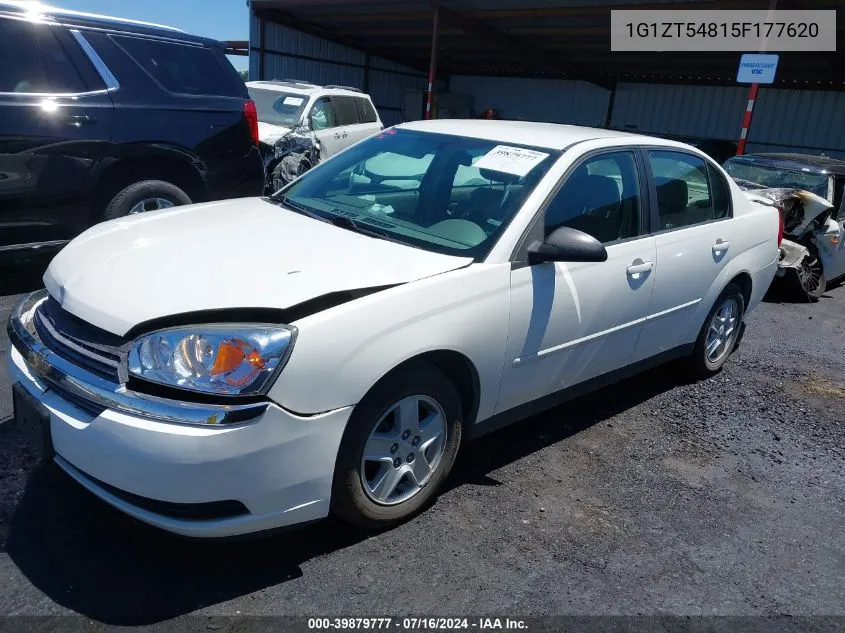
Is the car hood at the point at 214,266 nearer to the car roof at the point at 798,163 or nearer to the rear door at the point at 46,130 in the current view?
the rear door at the point at 46,130

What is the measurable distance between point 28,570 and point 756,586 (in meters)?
2.65

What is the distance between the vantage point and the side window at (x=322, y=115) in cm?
1086

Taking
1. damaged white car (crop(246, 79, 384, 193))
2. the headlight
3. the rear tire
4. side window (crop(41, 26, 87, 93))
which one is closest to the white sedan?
the headlight

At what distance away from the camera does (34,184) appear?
472 centimetres

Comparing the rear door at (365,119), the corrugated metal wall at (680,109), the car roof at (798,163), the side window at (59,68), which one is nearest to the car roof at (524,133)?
the side window at (59,68)

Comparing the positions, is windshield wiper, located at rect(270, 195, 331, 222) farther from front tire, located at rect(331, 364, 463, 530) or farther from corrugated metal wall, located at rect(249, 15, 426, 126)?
corrugated metal wall, located at rect(249, 15, 426, 126)

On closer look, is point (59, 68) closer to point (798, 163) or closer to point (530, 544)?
point (530, 544)

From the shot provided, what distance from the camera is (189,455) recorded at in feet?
6.91

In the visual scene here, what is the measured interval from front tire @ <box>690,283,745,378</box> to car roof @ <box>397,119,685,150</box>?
3.66ft

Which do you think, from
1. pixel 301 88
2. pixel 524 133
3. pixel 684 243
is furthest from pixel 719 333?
pixel 301 88

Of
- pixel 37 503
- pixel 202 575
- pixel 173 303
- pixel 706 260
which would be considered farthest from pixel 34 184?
pixel 706 260

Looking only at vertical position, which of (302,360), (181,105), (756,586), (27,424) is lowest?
(756,586)

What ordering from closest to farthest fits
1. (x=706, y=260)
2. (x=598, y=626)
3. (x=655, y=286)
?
(x=598, y=626)
(x=655, y=286)
(x=706, y=260)

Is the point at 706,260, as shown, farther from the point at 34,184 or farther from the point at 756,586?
the point at 34,184
